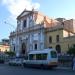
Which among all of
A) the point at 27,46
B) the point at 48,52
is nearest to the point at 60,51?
the point at 27,46

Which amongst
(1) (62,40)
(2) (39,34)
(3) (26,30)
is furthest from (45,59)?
(3) (26,30)

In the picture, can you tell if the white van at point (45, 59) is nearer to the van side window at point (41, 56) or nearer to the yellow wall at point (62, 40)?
the van side window at point (41, 56)

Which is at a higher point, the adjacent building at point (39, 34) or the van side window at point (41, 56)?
the adjacent building at point (39, 34)

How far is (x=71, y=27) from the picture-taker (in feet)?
212

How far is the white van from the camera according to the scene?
3566cm

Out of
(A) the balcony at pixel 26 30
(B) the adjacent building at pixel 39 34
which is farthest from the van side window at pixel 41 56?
(A) the balcony at pixel 26 30

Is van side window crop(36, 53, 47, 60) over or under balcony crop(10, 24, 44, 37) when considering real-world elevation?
under

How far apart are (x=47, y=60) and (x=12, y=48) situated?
42.1 meters

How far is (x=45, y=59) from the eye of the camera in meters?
36.3

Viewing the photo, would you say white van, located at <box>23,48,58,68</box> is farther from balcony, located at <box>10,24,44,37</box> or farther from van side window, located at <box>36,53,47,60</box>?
balcony, located at <box>10,24,44,37</box>

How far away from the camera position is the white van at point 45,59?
117ft

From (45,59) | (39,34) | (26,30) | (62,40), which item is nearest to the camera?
(45,59)

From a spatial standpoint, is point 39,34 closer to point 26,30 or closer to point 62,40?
point 26,30

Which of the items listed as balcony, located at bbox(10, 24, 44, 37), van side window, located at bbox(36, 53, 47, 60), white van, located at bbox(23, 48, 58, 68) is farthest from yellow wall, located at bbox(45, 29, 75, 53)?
van side window, located at bbox(36, 53, 47, 60)
